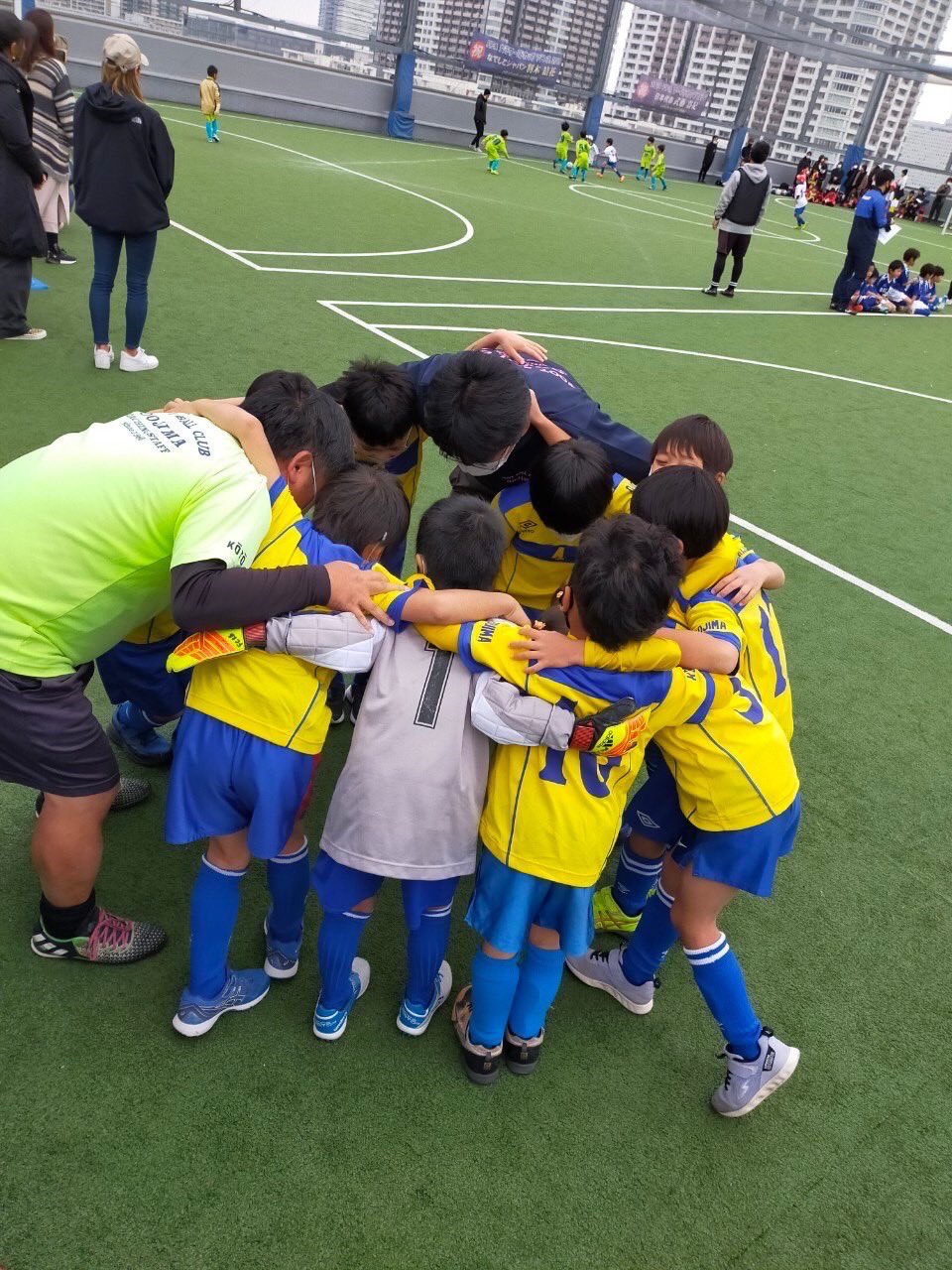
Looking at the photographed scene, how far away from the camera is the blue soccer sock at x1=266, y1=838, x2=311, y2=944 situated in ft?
7.70

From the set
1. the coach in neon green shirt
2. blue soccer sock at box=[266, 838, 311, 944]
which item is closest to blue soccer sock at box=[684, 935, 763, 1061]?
blue soccer sock at box=[266, 838, 311, 944]

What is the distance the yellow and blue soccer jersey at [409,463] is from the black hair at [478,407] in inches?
20.4

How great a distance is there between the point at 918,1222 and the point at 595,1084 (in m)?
0.80

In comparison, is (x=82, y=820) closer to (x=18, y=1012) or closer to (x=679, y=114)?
(x=18, y=1012)

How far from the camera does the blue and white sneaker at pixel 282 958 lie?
2492 millimetres

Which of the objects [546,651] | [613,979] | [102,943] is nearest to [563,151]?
[613,979]

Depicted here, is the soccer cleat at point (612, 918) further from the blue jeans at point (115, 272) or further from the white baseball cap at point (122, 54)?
the white baseball cap at point (122, 54)

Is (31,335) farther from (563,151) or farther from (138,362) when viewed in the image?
(563,151)

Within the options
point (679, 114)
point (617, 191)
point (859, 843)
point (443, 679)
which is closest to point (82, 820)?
point (443, 679)

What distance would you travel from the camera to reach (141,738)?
3205 mm

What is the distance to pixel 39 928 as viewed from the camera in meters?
2.48

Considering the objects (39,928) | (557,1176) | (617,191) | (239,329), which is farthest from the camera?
(617,191)

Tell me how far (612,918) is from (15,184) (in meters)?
5.52

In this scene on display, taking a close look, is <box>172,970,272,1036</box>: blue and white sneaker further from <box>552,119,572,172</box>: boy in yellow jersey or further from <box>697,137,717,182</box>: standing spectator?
<box>697,137,717,182</box>: standing spectator
